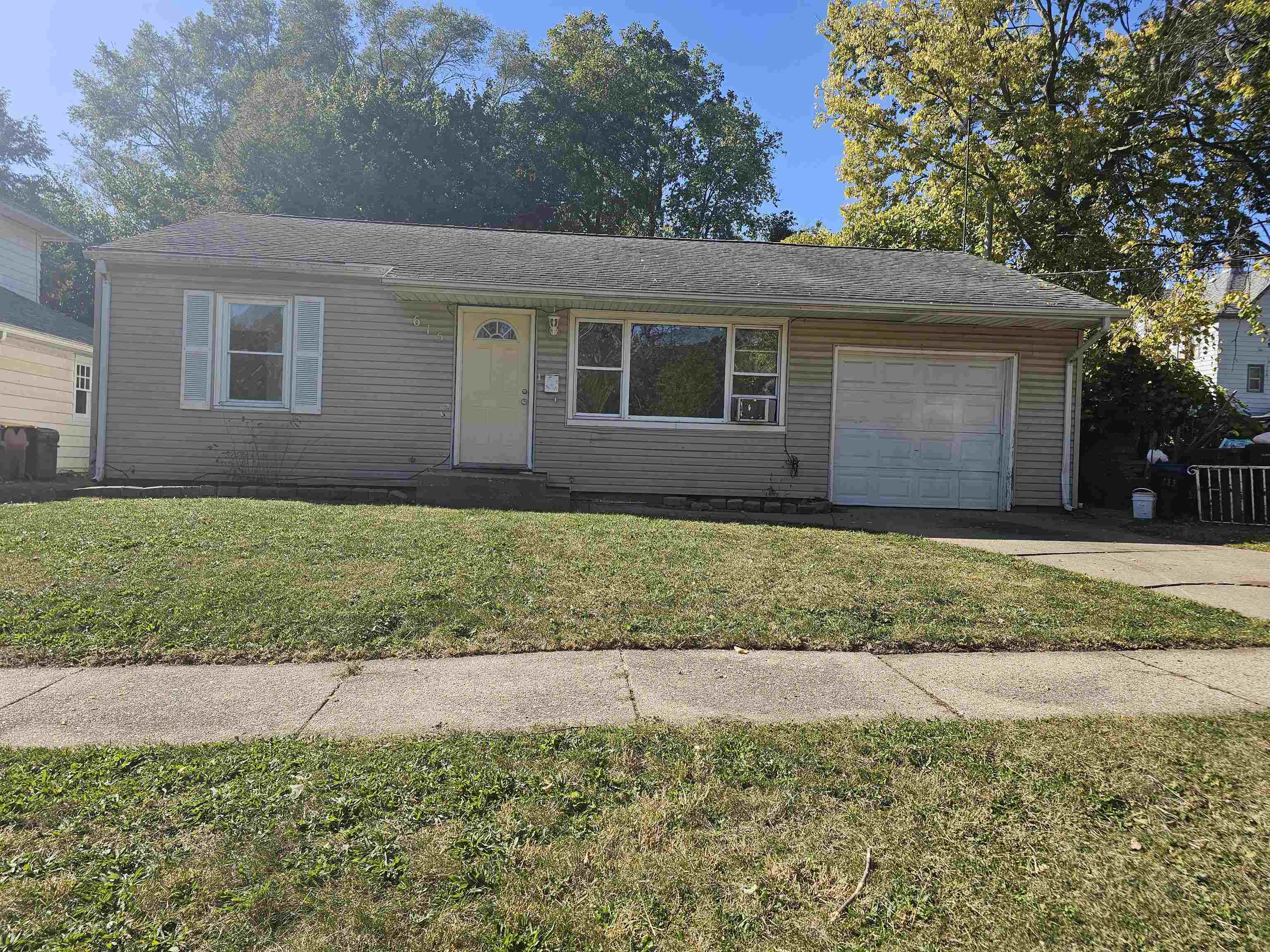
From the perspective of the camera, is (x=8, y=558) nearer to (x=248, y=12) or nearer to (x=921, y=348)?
(x=921, y=348)

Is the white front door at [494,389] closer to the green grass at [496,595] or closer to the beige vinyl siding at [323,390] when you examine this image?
the beige vinyl siding at [323,390]

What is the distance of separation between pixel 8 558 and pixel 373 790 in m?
4.71

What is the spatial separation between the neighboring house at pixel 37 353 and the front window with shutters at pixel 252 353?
163 inches

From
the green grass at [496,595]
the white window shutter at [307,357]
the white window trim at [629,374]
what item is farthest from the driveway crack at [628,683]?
the white window shutter at [307,357]

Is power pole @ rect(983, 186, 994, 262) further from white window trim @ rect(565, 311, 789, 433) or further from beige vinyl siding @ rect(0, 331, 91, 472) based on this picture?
beige vinyl siding @ rect(0, 331, 91, 472)

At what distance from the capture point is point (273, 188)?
2353cm

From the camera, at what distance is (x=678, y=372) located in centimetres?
1052

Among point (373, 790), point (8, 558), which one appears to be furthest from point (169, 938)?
point (8, 558)

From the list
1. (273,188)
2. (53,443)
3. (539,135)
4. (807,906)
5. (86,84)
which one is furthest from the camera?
(86,84)

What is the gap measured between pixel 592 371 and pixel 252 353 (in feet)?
15.5

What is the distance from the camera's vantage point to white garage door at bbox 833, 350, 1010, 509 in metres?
10.6

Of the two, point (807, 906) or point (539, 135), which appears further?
point (539, 135)

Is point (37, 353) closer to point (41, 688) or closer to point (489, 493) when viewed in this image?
point (489, 493)

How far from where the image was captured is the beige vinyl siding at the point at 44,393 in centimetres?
1300
